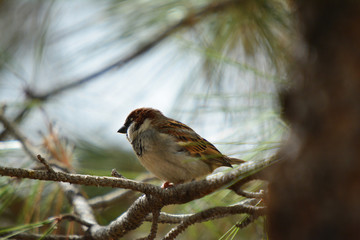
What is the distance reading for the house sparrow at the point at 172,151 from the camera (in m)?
2.27

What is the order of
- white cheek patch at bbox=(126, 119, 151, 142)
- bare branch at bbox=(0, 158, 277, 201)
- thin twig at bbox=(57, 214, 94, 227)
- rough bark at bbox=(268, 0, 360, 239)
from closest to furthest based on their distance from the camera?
rough bark at bbox=(268, 0, 360, 239)
bare branch at bbox=(0, 158, 277, 201)
thin twig at bbox=(57, 214, 94, 227)
white cheek patch at bbox=(126, 119, 151, 142)

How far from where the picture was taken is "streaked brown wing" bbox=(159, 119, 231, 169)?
2323 mm

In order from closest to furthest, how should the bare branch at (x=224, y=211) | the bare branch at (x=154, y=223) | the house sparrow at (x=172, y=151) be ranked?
1. the bare branch at (x=224, y=211)
2. the bare branch at (x=154, y=223)
3. the house sparrow at (x=172, y=151)

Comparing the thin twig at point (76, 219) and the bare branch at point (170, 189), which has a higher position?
the bare branch at point (170, 189)

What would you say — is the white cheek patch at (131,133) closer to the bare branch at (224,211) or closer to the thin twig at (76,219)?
the thin twig at (76,219)

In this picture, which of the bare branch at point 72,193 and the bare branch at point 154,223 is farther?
the bare branch at point 72,193

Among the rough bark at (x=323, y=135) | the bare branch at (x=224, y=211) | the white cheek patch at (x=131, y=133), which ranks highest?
the rough bark at (x=323, y=135)

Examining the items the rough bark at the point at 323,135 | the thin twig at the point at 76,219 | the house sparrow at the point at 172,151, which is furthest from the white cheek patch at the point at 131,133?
the rough bark at the point at 323,135

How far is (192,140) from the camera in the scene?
2494 mm

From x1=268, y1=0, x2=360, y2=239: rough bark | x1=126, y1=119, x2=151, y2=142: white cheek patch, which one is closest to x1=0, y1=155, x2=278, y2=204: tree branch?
x1=268, y1=0, x2=360, y2=239: rough bark

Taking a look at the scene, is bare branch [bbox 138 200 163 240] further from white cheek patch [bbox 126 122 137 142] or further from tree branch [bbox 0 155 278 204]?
white cheek patch [bbox 126 122 137 142]

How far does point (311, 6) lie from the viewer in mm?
792

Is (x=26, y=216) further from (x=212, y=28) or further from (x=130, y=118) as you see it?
(x=212, y=28)

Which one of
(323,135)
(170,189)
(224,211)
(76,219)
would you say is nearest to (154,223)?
(170,189)
